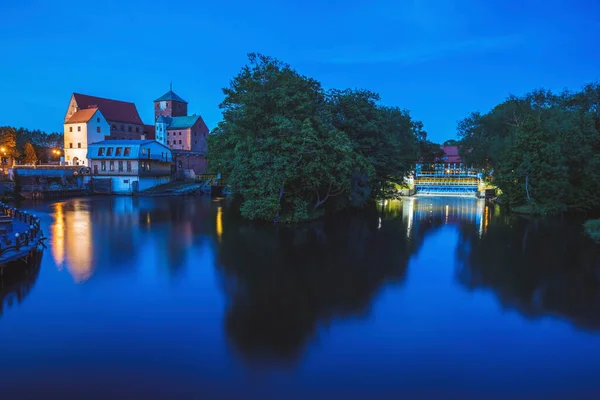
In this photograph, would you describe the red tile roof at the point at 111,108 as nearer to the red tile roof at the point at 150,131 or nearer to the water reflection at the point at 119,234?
the red tile roof at the point at 150,131

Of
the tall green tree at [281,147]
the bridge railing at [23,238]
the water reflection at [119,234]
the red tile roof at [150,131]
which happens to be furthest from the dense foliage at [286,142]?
the red tile roof at [150,131]

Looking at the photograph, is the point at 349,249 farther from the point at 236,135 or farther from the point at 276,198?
the point at 236,135

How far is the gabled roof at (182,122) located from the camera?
252 feet

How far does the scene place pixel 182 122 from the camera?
3076 inches

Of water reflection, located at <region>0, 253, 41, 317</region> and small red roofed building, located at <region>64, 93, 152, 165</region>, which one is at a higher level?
small red roofed building, located at <region>64, 93, 152, 165</region>

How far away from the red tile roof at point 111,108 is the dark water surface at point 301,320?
5357 centimetres

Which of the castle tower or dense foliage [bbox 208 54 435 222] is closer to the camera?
dense foliage [bbox 208 54 435 222]

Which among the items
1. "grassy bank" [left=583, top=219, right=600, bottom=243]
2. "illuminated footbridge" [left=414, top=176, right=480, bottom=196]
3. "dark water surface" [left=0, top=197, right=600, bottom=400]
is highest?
"illuminated footbridge" [left=414, top=176, right=480, bottom=196]

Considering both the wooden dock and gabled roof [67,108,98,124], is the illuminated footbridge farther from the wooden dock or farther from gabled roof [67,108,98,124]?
gabled roof [67,108,98,124]

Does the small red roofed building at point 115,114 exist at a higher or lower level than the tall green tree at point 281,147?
higher

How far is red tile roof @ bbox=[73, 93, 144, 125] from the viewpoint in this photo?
69375 mm

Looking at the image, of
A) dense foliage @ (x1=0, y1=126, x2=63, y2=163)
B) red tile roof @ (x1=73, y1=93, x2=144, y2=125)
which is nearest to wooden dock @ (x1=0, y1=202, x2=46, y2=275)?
dense foliage @ (x1=0, y1=126, x2=63, y2=163)

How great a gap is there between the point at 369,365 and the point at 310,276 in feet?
22.5

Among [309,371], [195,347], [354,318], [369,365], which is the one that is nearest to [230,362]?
[195,347]
